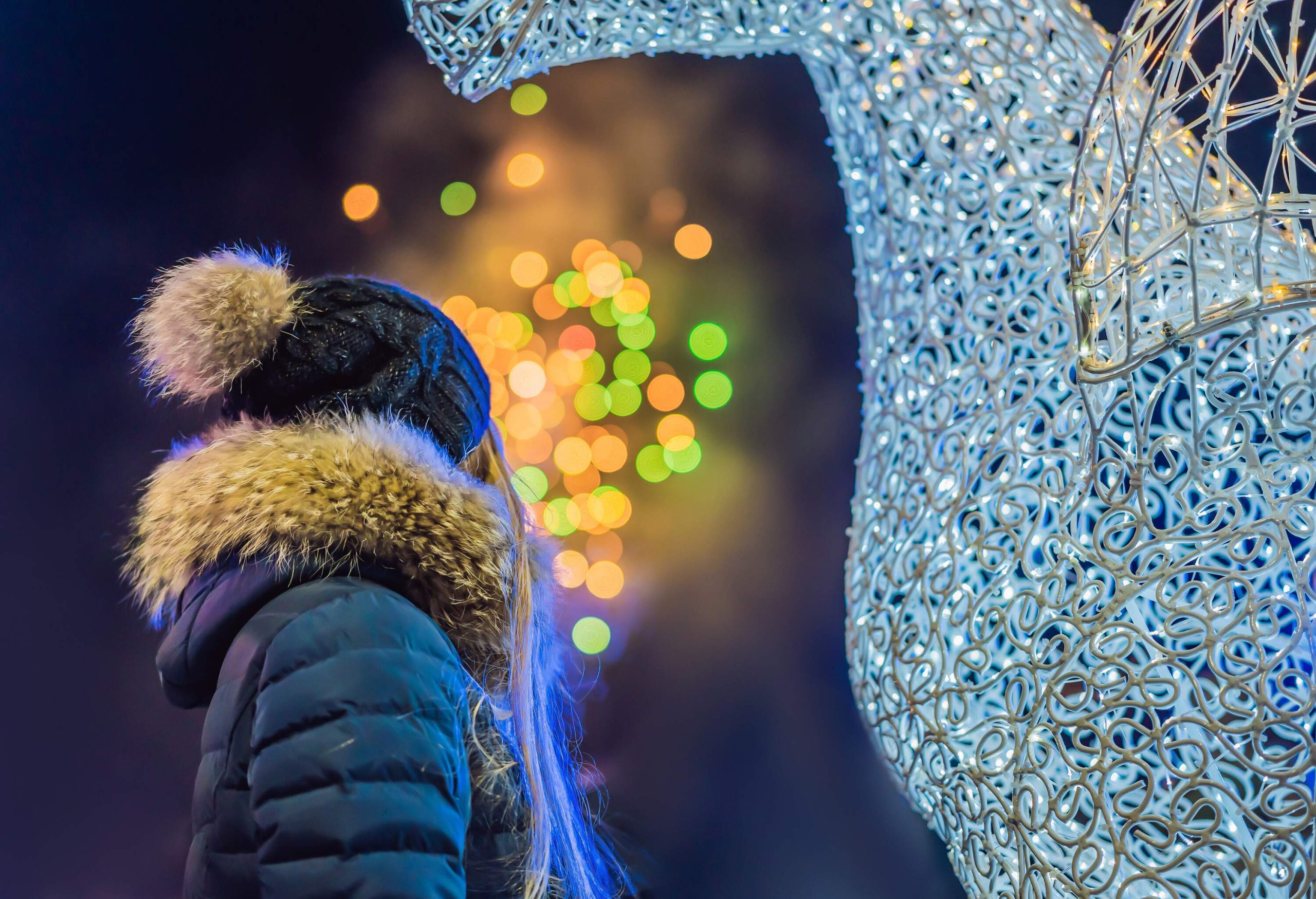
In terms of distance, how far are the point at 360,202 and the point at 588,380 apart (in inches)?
23.4

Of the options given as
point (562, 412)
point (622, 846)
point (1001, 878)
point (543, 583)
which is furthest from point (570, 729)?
point (1001, 878)

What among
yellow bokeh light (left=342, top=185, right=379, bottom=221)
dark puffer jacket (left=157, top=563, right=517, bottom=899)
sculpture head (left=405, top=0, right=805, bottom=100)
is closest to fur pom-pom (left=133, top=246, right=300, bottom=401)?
dark puffer jacket (left=157, top=563, right=517, bottom=899)

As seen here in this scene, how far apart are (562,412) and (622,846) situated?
0.90 m

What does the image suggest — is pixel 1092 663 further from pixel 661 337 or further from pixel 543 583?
pixel 661 337

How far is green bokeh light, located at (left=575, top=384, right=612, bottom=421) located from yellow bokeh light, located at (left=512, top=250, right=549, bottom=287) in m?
0.26

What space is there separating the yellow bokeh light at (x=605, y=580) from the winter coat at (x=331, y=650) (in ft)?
3.74

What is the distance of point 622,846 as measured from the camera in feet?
5.68

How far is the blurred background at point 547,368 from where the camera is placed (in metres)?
1.51

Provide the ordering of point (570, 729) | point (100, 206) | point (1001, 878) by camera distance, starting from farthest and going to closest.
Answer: point (570, 729) → point (100, 206) → point (1001, 878)

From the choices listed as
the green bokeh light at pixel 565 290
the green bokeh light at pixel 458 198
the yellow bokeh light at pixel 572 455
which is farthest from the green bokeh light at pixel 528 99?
the yellow bokeh light at pixel 572 455

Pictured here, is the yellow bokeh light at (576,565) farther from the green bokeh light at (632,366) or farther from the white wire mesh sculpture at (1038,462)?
the white wire mesh sculpture at (1038,462)

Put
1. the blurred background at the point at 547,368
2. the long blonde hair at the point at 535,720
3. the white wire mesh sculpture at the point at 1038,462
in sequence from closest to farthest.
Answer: the white wire mesh sculpture at the point at 1038,462 < the long blonde hair at the point at 535,720 < the blurred background at the point at 547,368

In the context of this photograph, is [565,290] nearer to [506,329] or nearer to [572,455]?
[506,329]

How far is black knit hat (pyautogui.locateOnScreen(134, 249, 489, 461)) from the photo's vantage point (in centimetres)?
68
